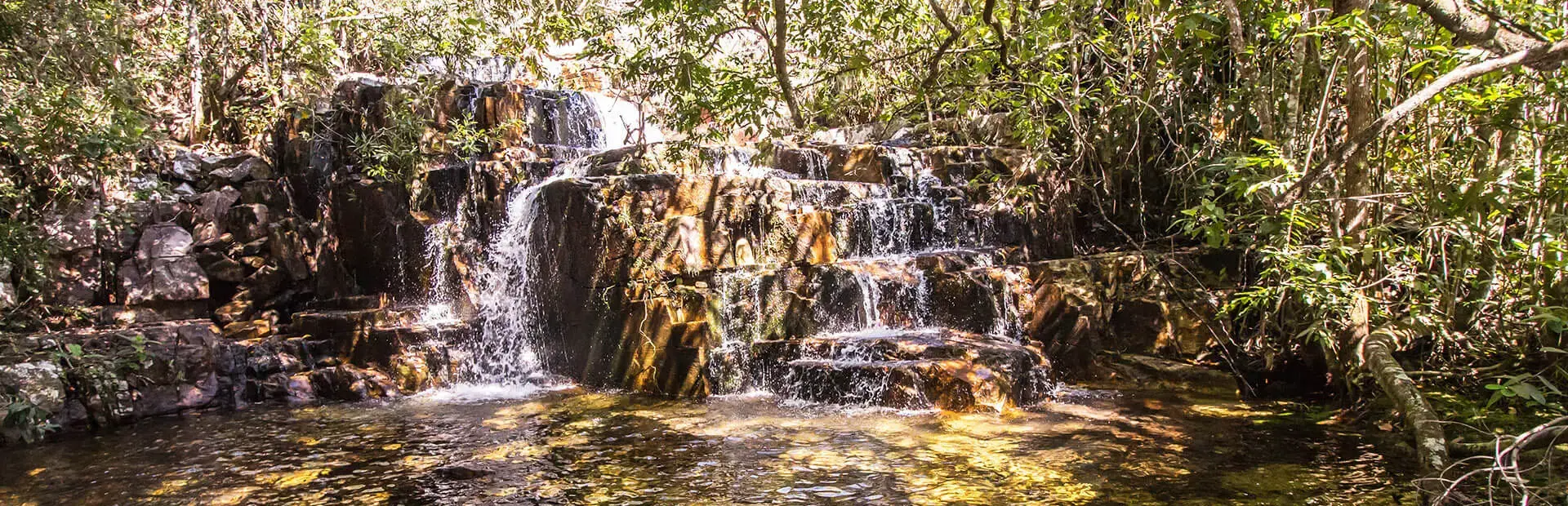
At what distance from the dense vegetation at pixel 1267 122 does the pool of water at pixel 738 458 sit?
0.76m

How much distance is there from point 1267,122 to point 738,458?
4.22 m

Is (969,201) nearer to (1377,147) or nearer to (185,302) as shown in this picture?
(1377,147)

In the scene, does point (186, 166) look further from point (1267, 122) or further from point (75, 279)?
point (1267, 122)

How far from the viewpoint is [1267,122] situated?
5844 mm

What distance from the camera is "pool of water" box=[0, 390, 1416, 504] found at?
488 cm

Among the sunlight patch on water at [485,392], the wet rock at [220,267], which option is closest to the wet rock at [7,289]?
the wet rock at [220,267]

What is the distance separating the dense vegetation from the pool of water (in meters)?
0.76

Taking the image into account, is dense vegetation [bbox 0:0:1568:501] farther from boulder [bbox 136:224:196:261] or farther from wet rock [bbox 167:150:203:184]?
boulder [bbox 136:224:196:261]

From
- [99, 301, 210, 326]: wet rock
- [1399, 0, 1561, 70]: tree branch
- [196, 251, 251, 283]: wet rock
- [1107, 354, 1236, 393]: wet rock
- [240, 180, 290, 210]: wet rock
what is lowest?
[1107, 354, 1236, 393]: wet rock

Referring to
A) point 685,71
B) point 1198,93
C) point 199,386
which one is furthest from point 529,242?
point 1198,93

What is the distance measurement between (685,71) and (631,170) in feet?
17.6

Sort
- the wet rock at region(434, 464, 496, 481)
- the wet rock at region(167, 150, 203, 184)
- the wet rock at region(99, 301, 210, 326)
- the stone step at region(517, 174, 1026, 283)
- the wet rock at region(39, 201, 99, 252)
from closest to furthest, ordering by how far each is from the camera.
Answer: the wet rock at region(434, 464, 496, 481)
the stone step at region(517, 174, 1026, 283)
the wet rock at region(39, 201, 99, 252)
the wet rock at region(99, 301, 210, 326)
the wet rock at region(167, 150, 203, 184)

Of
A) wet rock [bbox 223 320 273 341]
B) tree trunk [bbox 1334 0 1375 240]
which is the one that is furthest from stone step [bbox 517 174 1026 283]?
tree trunk [bbox 1334 0 1375 240]

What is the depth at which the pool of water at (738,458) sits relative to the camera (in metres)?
4.88
